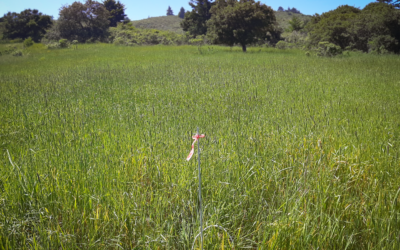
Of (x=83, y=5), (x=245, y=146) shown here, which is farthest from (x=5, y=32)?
(x=245, y=146)

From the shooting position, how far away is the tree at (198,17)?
4434 centimetres

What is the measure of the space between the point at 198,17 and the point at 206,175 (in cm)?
4658

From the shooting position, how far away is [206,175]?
8.77 ft

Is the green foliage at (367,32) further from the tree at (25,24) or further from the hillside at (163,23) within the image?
the hillside at (163,23)

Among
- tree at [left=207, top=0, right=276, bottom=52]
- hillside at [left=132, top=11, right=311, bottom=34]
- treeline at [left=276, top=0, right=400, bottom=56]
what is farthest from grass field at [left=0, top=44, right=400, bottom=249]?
hillside at [left=132, top=11, right=311, bottom=34]

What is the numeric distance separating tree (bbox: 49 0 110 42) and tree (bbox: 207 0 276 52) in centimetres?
2470

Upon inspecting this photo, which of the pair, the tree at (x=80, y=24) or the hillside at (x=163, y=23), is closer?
the tree at (x=80, y=24)

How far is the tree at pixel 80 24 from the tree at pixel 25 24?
262 cm

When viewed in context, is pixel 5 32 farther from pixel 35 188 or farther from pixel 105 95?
pixel 35 188

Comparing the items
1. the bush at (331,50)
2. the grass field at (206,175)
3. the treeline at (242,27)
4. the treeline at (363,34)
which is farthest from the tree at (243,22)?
the grass field at (206,175)

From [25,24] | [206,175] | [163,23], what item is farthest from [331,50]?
[163,23]

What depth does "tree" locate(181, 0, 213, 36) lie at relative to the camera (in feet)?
145

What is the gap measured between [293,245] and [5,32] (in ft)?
174

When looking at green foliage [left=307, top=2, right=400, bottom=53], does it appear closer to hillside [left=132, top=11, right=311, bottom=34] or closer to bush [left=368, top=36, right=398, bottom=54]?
bush [left=368, top=36, right=398, bottom=54]
